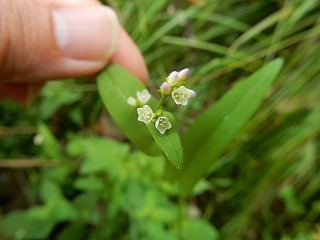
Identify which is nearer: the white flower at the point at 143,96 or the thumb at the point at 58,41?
the white flower at the point at 143,96

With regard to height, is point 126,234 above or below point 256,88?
below

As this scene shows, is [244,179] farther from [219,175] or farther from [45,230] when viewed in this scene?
[45,230]

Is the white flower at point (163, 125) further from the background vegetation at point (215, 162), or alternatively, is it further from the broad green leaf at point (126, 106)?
the background vegetation at point (215, 162)

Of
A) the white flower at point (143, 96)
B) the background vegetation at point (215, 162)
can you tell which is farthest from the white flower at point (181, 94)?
the background vegetation at point (215, 162)

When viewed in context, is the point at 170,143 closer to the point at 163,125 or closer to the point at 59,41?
the point at 163,125

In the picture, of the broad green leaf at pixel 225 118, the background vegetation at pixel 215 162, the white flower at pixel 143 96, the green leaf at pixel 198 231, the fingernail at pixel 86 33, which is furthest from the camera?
the background vegetation at pixel 215 162

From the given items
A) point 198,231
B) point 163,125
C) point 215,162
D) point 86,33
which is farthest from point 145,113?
point 215,162

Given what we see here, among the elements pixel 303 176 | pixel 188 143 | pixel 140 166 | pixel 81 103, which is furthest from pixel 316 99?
pixel 81 103
